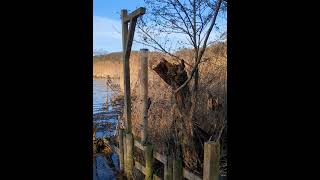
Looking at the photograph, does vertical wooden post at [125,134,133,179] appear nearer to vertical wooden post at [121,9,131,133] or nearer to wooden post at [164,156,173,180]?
vertical wooden post at [121,9,131,133]

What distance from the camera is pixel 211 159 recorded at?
2719 mm

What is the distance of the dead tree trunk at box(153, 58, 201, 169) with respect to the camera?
13.4 feet

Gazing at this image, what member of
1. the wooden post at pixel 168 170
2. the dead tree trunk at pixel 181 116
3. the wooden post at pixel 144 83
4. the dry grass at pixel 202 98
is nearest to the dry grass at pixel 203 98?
the dry grass at pixel 202 98

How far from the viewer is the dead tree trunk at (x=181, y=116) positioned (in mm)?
4078

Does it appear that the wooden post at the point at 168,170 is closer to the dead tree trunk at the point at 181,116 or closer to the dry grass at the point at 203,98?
the dead tree trunk at the point at 181,116

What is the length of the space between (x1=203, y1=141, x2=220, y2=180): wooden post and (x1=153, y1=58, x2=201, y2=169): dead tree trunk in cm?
127

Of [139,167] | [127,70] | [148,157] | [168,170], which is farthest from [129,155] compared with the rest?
[127,70]

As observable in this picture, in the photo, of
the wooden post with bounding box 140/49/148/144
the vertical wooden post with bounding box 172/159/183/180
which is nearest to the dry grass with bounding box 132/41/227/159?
the wooden post with bounding box 140/49/148/144
